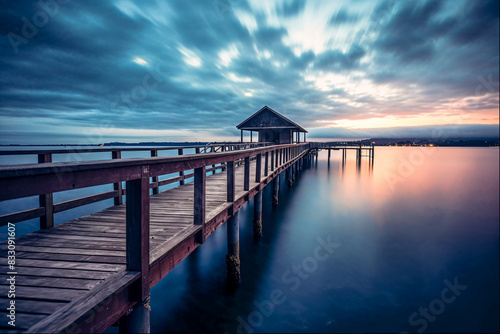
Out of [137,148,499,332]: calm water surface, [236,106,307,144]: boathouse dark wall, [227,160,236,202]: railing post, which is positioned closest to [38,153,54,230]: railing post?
[227,160,236,202]: railing post

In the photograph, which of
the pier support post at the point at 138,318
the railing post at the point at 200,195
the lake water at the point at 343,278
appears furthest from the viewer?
the lake water at the point at 343,278

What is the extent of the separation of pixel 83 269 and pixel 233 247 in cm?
459

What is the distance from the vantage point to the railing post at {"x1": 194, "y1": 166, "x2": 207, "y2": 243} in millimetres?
3513

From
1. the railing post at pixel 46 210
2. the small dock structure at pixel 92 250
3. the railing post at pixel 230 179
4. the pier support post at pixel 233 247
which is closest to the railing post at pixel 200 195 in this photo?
the small dock structure at pixel 92 250

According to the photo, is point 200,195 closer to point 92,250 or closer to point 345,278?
point 92,250

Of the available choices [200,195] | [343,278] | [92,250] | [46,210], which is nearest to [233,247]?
[200,195]

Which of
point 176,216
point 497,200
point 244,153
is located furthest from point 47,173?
point 497,200

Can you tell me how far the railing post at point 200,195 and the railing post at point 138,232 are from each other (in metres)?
1.17

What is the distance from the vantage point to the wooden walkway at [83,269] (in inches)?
73.1

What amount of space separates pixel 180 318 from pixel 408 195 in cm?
2129

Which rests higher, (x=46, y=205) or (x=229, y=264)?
(x=46, y=205)

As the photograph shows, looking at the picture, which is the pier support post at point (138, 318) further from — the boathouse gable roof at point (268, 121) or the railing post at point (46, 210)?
the boathouse gable roof at point (268, 121)

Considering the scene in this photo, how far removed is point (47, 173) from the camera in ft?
4.99

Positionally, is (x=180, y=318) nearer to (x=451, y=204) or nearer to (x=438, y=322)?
(x=438, y=322)
